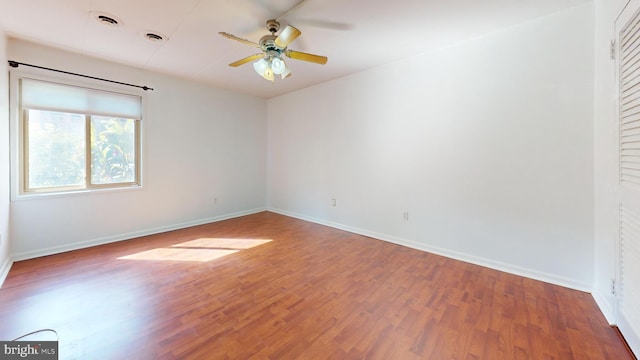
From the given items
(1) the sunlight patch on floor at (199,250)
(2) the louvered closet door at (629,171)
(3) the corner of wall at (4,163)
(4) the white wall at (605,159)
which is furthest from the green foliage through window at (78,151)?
(4) the white wall at (605,159)

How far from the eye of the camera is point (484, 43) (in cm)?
271

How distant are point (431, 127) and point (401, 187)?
92 cm

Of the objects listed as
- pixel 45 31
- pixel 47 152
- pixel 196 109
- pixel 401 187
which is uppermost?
pixel 45 31

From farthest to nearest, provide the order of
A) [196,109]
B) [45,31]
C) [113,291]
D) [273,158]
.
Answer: [273,158] < [196,109] < [45,31] < [113,291]

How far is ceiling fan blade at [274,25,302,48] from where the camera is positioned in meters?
2.08

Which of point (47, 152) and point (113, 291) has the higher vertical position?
point (47, 152)

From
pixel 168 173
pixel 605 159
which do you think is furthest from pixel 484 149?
pixel 168 173

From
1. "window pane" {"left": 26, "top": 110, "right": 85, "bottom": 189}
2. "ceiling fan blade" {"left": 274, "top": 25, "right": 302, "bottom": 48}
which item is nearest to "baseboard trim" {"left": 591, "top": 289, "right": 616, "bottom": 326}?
"ceiling fan blade" {"left": 274, "top": 25, "right": 302, "bottom": 48}

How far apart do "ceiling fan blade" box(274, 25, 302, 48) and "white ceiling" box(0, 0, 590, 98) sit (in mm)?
260

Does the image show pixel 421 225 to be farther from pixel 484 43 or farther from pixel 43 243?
pixel 43 243

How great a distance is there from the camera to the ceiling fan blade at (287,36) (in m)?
2.08

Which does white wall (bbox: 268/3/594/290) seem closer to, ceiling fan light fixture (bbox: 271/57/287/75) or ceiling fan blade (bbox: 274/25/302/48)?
ceiling fan light fixture (bbox: 271/57/287/75)

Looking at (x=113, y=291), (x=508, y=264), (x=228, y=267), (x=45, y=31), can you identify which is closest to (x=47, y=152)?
(x=45, y=31)

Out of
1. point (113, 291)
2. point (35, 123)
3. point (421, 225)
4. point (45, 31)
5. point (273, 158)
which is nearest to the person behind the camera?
point (113, 291)
